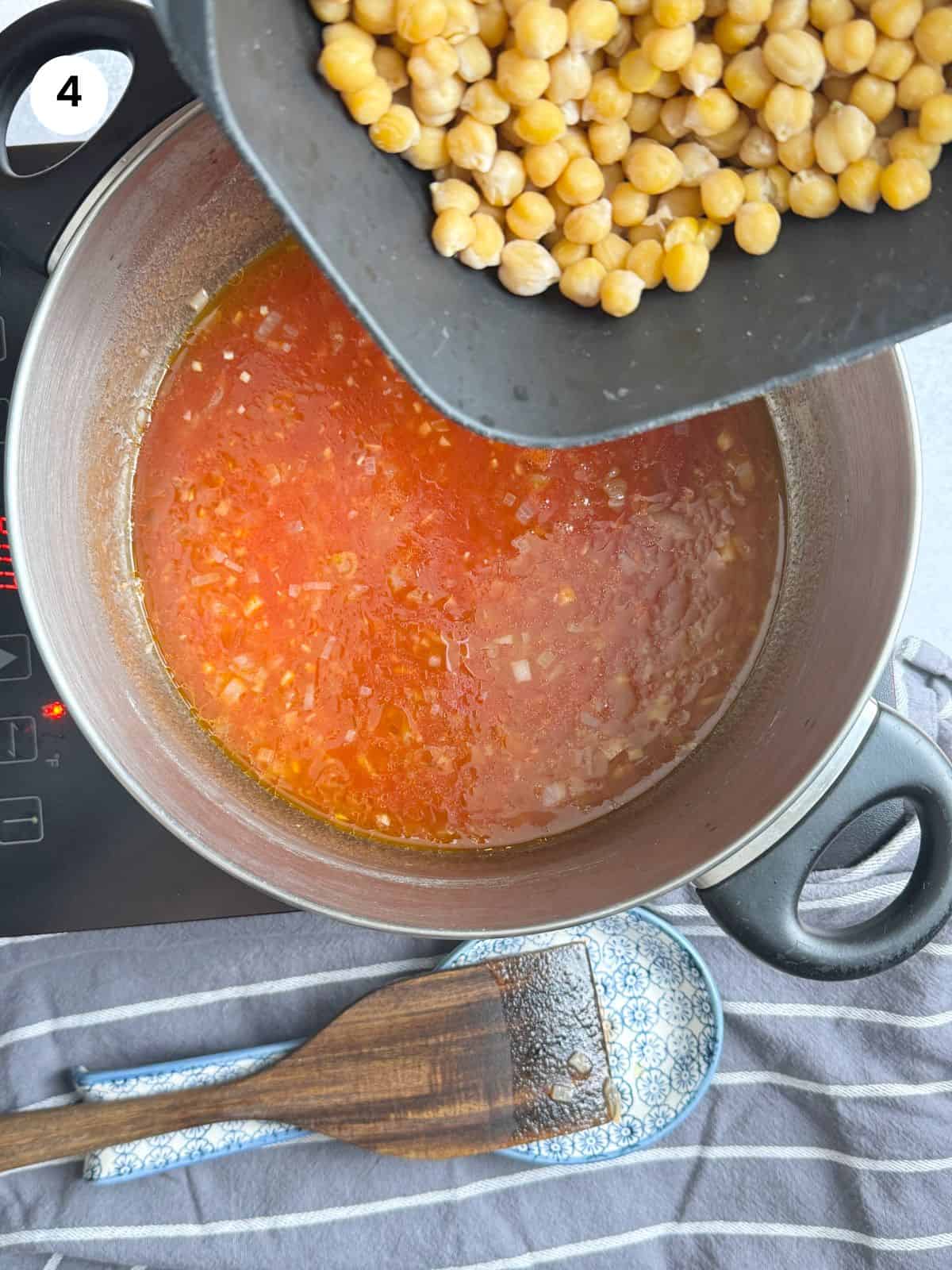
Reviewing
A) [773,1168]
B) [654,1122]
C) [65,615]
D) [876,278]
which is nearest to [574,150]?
[876,278]

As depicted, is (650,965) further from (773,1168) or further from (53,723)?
(53,723)

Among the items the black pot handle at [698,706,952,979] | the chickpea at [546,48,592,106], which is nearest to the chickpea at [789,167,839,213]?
the chickpea at [546,48,592,106]

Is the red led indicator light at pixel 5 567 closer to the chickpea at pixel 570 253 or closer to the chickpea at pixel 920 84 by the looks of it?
the chickpea at pixel 570 253

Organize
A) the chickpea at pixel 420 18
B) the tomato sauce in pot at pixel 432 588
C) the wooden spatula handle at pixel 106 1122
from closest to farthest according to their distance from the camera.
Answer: the chickpea at pixel 420 18 < the tomato sauce in pot at pixel 432 588 < the wooden spatula handle at pixel 106 1122

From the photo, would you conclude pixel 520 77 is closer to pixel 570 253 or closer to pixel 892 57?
pixel 570 253

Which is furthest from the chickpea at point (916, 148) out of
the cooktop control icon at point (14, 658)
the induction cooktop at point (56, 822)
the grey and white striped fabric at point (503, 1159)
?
the cooktop control icon at point (14, 658)

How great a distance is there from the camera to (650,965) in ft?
4.96

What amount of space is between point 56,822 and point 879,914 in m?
0.98

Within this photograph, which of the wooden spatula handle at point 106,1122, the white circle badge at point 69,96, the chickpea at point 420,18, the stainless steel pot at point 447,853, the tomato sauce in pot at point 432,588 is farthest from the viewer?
the white circle badge at point 69,96

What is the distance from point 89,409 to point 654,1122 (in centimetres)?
119

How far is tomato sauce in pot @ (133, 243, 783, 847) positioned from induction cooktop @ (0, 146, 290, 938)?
169mm

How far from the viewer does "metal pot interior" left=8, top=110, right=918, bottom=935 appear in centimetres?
112

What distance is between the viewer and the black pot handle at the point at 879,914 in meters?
1.12

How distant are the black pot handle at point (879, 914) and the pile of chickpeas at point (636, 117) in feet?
1.73
